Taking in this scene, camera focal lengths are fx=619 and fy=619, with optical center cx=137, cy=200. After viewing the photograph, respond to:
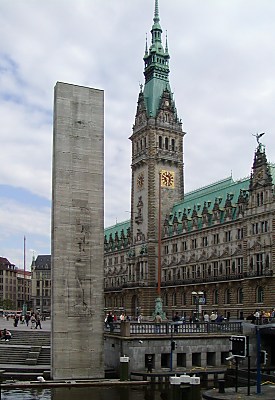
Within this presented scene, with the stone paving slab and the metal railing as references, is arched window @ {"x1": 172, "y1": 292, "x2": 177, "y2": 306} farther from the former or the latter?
the stone paving slab

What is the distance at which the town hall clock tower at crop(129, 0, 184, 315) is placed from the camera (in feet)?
Answer: 396

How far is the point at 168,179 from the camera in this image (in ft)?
407

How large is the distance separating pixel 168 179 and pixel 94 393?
292 feet

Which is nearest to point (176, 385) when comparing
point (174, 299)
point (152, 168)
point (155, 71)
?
point (174, 299)

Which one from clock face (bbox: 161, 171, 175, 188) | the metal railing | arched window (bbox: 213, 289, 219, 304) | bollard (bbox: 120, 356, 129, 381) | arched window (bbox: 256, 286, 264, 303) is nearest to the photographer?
bollard (bbox: 120, 356, 129, 381)

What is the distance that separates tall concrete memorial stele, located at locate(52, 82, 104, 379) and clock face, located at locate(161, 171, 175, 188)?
3086 inches

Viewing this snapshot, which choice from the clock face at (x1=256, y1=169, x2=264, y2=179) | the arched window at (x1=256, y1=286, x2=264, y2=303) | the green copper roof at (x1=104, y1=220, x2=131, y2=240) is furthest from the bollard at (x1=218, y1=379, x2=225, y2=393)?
the green copper roof at (x1=104, y1=220, x2=131, y2=240)

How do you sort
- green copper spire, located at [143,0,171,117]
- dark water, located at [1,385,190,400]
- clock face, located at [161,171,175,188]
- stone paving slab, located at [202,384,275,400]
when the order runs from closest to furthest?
stone paving slab, located at [202,384,275,400] < dark water, located at [1,385,190,400] < clock face, located at [161,171,175,188] < green copper spire, located at [143,0,171,117]

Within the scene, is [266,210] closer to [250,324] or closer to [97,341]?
[250,324]

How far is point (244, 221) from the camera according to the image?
3681 inches

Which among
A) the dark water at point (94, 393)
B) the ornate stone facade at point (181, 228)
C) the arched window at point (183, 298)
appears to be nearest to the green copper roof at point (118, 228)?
the ornate stone facade at point (181, 228)

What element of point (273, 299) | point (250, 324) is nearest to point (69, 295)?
point (250, 324)

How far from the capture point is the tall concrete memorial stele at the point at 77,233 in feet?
137

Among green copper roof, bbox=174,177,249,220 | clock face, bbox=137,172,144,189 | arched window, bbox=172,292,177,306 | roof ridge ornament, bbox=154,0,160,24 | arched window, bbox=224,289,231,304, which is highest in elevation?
roof ridge ornament, bbox=154,0,160,24
